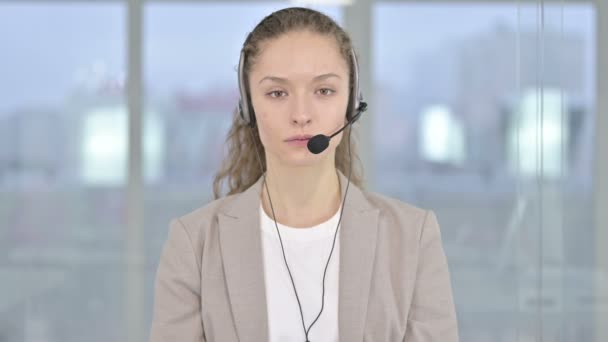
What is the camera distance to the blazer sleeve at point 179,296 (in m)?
1.36

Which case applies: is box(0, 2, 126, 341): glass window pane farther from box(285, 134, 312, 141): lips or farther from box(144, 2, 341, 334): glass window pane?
box(285, 134, 312, 141): lips

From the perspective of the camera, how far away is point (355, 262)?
1.39 meters

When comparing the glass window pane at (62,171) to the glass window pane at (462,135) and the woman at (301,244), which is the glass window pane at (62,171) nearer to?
the glass window pane at (462,135)

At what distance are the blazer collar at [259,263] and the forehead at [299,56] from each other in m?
0.23

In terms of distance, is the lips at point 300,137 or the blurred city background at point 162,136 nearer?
the lips at point 300,137

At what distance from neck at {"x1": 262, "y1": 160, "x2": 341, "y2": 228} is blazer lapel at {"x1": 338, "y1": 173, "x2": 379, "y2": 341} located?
0.04 metres

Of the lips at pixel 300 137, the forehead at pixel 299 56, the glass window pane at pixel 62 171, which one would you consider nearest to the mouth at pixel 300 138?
the lips at pixel 300 137

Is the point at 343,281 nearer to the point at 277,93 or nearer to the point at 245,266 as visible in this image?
the point at 245,266

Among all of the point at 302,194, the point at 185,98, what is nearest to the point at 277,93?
the point at 302,194

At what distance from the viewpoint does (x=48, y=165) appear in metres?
4.37

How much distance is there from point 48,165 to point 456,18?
2.25m

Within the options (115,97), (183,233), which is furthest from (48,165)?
(183,233)

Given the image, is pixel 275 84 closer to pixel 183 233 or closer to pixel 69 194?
pixel 183 233

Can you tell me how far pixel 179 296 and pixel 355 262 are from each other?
29 centimetres
